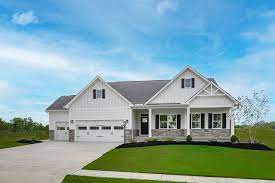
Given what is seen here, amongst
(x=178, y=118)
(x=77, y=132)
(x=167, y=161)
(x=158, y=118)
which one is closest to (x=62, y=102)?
(x=77, y=132)

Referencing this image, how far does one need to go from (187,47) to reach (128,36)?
4.37 meters

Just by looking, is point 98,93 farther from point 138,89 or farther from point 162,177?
point 162,177

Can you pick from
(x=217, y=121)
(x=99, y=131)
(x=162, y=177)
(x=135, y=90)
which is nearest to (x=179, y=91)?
(x=217, y=121)

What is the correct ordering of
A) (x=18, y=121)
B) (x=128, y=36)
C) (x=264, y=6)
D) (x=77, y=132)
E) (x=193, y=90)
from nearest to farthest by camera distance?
1. (x=264, y=6)
2. (x=128, y=36)
3. (x=193, y=90)
4. (x=77, y=132)
5. (x=18, y=121)

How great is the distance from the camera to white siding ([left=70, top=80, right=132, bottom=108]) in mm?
24875

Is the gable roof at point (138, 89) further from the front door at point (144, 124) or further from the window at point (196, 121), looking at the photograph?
the window at point (196, 121)

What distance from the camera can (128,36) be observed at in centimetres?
1806

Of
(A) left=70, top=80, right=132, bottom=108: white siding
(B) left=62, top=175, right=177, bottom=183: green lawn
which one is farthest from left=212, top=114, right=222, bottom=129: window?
(B) left=62, top=175, right=177, bottom=183: green lawn

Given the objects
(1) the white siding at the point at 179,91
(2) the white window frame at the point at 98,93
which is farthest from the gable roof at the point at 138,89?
(2) the white window frame at the point at 98,93

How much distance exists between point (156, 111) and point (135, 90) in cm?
427

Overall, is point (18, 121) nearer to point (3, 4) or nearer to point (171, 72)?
point (171, 72)

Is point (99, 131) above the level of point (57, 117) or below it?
below

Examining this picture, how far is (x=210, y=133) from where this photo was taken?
75.4 ft

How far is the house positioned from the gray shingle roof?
102mm
